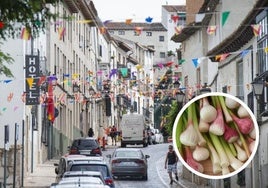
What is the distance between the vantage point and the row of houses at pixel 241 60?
2553 centimetres

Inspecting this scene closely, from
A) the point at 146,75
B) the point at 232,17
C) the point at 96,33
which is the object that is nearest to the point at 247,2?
the point at 232,17

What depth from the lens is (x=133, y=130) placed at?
64750mm

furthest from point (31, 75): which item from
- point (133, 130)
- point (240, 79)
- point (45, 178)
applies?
point (133, 130)

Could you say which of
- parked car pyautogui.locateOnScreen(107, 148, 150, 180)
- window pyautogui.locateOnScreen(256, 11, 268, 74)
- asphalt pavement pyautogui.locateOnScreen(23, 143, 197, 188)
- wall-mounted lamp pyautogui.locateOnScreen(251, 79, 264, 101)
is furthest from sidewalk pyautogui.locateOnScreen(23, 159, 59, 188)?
wall-mounted lamp pyautogui.locateOnScreen(251, 79, 264, 101)

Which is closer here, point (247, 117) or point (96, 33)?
point (247, 117)

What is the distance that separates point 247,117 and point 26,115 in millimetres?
27058

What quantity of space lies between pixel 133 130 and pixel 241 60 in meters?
34.6

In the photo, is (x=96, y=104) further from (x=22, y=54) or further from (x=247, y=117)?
(x=247, y=117)

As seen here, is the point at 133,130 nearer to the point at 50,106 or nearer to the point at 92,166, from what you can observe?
the point at 50,106

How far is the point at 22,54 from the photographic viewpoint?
34.5m

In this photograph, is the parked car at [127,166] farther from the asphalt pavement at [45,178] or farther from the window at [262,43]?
the window at [262,43]

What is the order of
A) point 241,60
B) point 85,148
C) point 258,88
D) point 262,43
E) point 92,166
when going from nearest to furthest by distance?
point 258,88 < point 92,166 < point 262,43 < point 241,60 < point 85,148

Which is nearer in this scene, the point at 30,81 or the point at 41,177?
the point at 30,81

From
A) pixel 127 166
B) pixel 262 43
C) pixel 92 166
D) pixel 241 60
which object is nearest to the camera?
pixel 92 166
